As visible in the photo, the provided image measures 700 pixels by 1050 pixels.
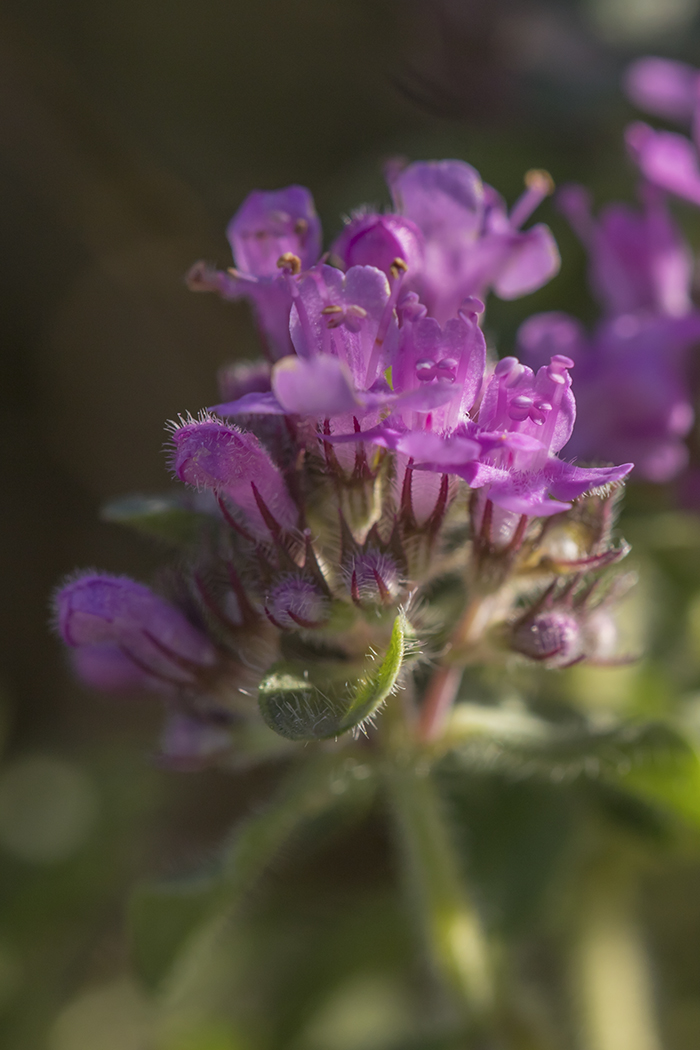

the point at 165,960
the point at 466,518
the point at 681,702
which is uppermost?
the point at 466,518

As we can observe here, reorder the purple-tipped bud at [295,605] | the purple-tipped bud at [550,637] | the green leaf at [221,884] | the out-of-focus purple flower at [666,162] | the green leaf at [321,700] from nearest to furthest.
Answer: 1. the green leaf at [321,700]
2. the purple-tipped bud at [295,605]
3. the purple-tipped bud at [550,637]
4. the green leaf at [221,884]
5. the out-of-focus purple flower at [666,162]

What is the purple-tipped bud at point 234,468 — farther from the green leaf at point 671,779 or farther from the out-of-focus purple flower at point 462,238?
the green leaf at point 671,779

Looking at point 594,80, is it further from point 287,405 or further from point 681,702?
point 287,405

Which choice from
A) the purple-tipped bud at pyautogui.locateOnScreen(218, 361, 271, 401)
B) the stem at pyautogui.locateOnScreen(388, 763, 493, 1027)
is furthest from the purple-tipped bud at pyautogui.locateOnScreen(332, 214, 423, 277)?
Answer: the stem at pyautogui.locateOnScreen(388, 763, 493, 1027)

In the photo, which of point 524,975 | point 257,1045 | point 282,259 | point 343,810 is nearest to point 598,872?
point 524,975

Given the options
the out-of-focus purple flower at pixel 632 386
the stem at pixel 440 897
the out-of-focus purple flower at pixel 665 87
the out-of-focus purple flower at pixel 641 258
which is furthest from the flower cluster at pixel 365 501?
the out-of-focus purple flower at pixel 665 87

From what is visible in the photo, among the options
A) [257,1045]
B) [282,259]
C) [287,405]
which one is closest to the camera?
[287,405]

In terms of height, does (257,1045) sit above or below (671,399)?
below
